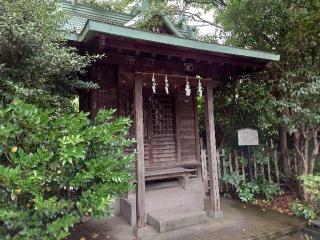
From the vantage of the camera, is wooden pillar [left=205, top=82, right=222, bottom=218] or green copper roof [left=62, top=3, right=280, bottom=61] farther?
wooden pillar [left=205, top=82, right=222, bottom=218]

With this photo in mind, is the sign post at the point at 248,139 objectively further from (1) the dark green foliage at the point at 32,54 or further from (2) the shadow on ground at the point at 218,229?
(1) the dark green foliage at the point at 32,54

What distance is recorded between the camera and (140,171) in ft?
14.8

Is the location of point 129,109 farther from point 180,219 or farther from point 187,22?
point 187,22

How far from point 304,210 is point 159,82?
3.82m

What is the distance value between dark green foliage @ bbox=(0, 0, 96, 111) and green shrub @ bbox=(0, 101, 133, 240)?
0.51m

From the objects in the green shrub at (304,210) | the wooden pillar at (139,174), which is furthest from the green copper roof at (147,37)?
the green shrub at (304,210)

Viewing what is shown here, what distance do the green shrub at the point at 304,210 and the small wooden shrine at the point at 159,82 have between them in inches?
63.1

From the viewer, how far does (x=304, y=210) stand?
516cm

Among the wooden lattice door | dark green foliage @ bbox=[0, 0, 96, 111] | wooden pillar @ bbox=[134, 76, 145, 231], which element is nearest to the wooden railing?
the wooden lattice door

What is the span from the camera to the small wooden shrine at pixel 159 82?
4281 millimetres

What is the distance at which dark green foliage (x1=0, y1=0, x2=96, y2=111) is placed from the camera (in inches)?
131

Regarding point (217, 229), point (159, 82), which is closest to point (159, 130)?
point (159, 82)

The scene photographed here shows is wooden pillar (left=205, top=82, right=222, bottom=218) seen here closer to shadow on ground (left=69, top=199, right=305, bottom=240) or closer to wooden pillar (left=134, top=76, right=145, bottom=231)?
shadow on ground (left=69, top=199, right=305, bottom=240)

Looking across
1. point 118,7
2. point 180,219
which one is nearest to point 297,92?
point 180,219
